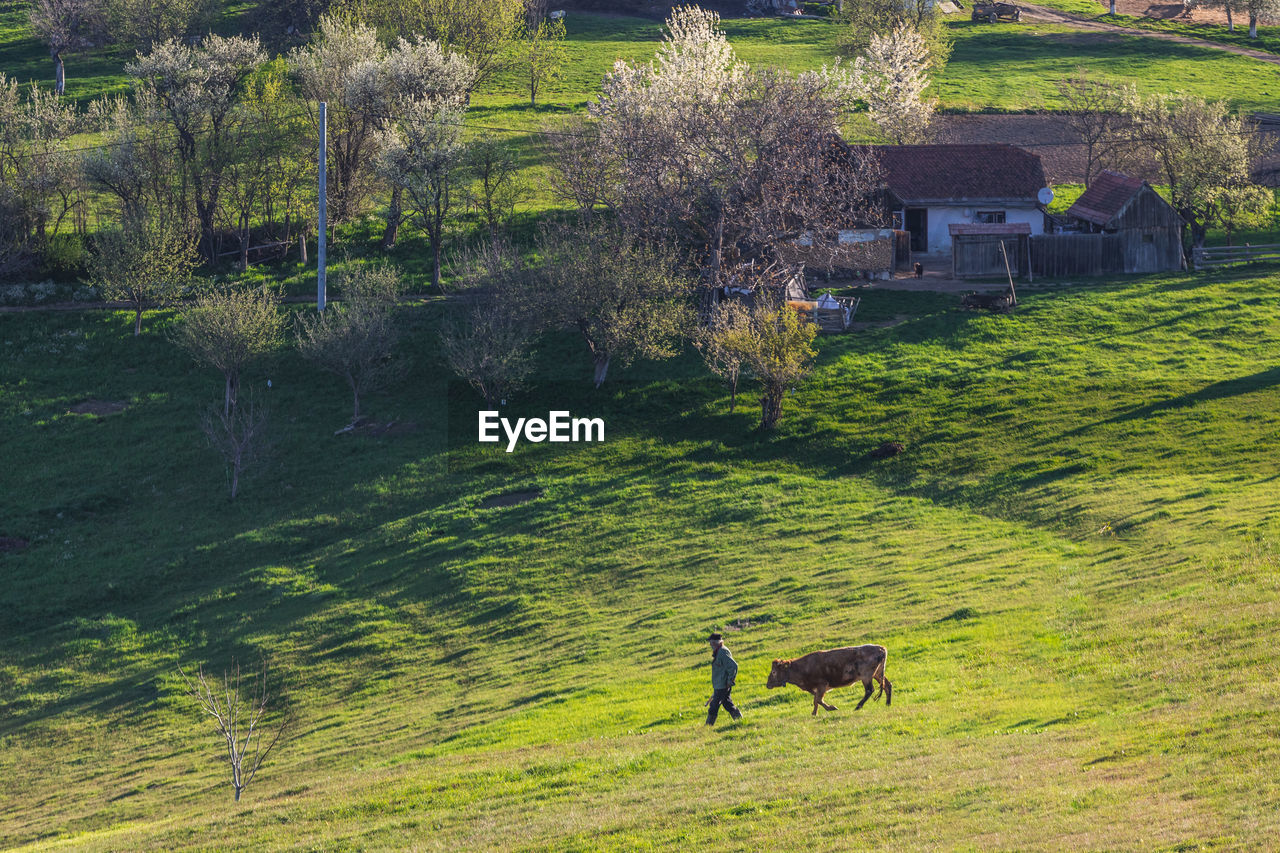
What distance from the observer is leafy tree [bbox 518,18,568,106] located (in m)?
98.9

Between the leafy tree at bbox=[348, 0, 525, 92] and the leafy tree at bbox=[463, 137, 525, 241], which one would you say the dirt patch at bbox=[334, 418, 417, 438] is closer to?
the leafy tree at bbox=[463, 137, 525, 241]

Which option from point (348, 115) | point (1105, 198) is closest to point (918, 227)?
point (1105, 198)

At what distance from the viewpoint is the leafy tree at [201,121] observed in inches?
2781

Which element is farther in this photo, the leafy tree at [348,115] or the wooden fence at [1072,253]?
the leafy tree at [348,115]

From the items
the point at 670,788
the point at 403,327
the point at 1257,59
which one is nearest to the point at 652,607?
the point at 670,788

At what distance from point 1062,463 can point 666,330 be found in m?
18.1

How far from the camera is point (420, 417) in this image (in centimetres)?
5559

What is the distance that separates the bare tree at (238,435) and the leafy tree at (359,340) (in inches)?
151

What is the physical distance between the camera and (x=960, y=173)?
72938 millimetres

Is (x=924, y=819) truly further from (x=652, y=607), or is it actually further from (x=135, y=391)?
(x=135, y=391)

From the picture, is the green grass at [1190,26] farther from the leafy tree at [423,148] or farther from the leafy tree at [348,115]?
the leafy tree at [348,115]

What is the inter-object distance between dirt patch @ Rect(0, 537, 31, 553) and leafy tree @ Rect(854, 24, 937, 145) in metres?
56.4

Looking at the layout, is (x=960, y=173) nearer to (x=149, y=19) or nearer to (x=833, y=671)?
(x=833, y=671)

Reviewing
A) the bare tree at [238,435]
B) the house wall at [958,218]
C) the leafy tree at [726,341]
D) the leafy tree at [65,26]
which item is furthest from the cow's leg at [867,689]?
the leafy tree at [65,26]
